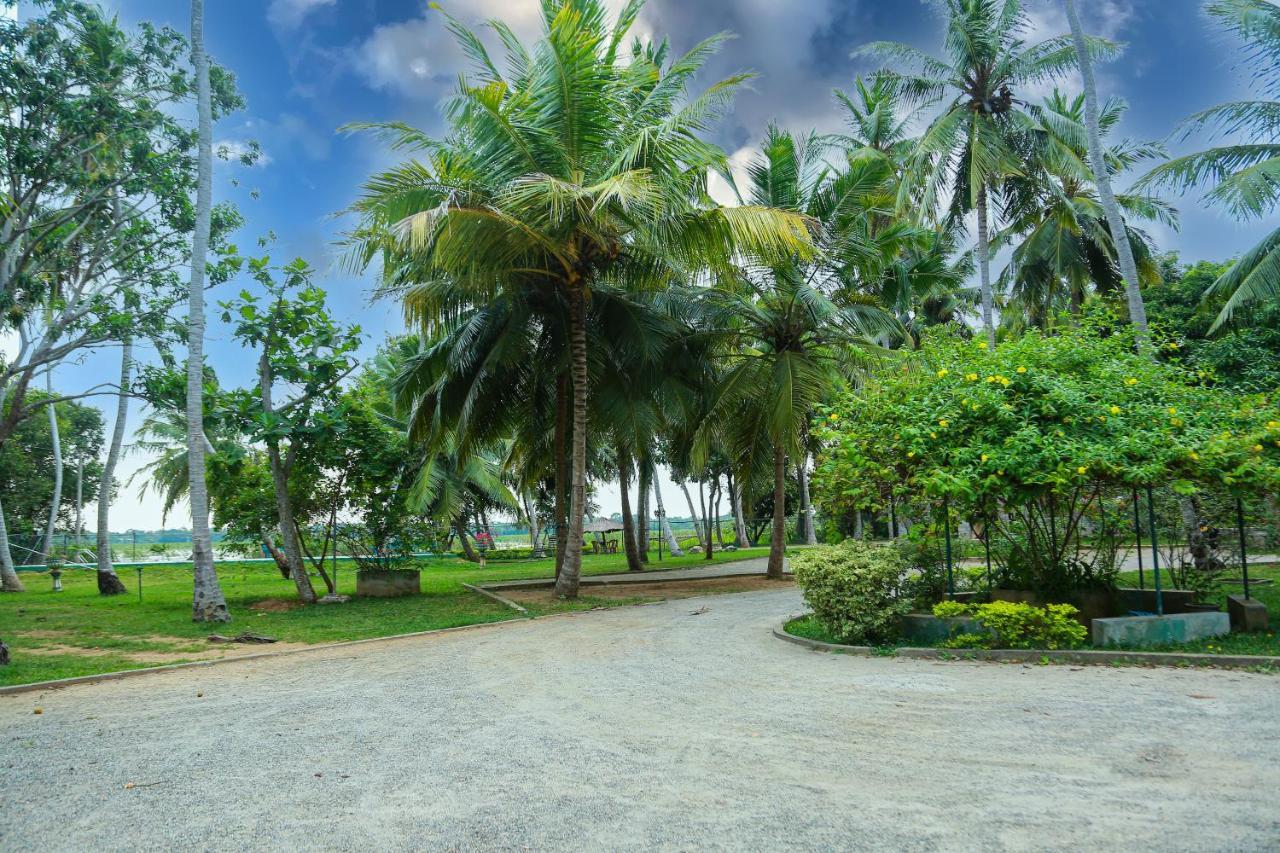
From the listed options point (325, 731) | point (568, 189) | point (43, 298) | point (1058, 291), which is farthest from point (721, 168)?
point (1058, 291)

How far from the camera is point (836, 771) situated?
14.7 feet

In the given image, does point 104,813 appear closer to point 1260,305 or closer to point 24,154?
point 24,154

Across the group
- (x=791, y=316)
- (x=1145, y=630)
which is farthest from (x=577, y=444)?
(x=1145, y=630)

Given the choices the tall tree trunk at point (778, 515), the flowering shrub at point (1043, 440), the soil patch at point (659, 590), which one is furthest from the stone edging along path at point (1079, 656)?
the tall tree trunk at point (778, 515)

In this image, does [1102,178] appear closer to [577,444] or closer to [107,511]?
[577,444]

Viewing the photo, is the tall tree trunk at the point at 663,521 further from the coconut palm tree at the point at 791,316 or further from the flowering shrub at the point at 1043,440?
the flowering shrub at the point at 1043,440

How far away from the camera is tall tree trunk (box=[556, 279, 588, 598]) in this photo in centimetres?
1433

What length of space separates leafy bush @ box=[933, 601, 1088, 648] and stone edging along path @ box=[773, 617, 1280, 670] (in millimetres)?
129

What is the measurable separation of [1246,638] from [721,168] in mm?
9695

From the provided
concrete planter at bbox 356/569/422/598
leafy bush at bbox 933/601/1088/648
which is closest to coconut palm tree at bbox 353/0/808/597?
concrete planter at bbox 356/569/422/598

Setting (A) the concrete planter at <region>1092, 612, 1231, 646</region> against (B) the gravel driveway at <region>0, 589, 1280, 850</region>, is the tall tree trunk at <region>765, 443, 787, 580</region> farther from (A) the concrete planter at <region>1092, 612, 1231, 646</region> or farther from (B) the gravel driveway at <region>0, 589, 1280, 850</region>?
(B) the gravel driveway at <region>0, 589, 1280, 850</region>

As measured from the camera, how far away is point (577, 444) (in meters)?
14.5

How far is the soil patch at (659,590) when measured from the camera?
626 inches

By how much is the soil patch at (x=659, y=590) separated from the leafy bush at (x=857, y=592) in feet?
22.4
